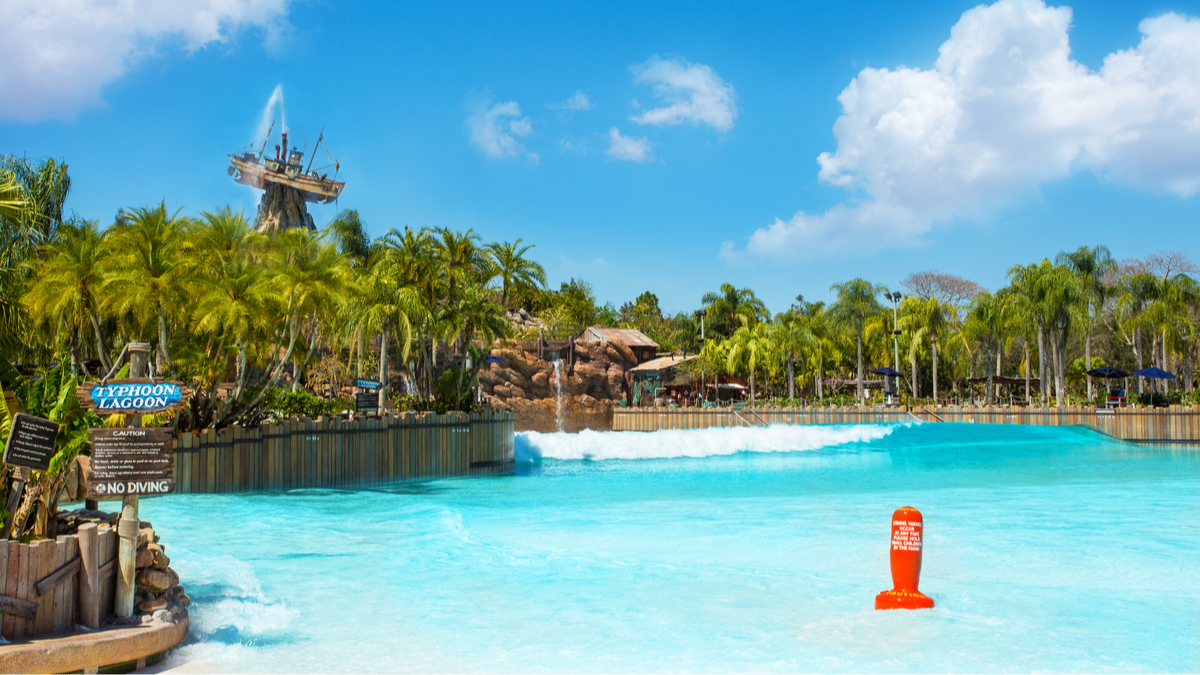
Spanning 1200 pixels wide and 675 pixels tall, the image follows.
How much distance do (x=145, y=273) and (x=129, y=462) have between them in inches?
485

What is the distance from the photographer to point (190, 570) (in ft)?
35.2

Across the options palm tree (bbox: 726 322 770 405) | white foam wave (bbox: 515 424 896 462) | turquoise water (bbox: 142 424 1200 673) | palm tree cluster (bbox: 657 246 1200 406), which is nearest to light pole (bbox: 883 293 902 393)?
palm tree cluster (bbox: 657 246 1200 406)

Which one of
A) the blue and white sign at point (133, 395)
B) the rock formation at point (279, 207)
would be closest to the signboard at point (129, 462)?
the blue and white sign at point (133, 395)

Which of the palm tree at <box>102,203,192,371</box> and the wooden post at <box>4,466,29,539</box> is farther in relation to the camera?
the palm tree at <box>102,203,192,371</box>

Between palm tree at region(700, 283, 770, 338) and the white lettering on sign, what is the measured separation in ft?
205

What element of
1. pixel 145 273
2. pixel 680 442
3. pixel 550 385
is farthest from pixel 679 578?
pixel 550 385

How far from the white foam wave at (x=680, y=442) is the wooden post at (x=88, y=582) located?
83.3ft

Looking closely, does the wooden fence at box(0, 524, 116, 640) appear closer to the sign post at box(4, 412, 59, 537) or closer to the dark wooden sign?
the sign post at box(4, 412, 59, 537)

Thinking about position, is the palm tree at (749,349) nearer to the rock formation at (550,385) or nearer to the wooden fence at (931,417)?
the rock formation at (550,385)

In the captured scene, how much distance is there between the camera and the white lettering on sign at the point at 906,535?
8.28 m

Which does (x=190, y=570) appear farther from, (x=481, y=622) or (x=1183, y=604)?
(x=1183, y=604)

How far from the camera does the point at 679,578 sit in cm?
1091

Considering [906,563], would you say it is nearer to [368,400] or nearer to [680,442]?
[368,400]

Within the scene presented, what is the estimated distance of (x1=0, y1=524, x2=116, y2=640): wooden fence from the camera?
6.03 meters
